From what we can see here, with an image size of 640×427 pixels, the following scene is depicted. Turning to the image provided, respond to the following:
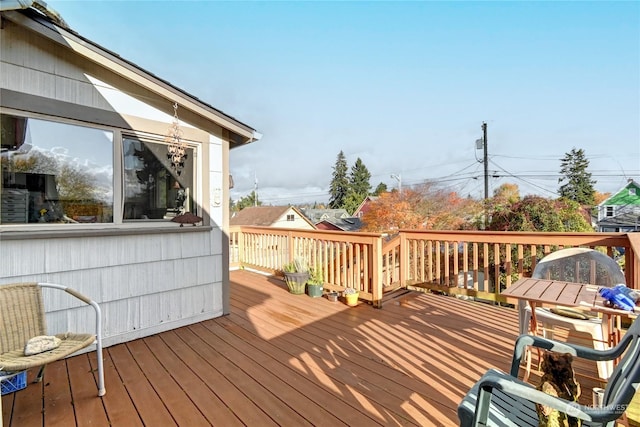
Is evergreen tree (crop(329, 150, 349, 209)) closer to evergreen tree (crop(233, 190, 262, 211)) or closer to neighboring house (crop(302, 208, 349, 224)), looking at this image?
neighboring house (crop(302, 208, 349, 224))

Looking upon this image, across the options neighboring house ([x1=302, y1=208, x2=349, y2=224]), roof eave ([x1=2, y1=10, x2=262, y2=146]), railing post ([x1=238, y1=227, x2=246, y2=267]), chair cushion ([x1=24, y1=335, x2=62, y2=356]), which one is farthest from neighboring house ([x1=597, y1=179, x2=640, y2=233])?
chair cushion ([x1=24, y1=335, x2=62, y2=356])

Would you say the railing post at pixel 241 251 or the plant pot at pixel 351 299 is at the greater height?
the railing post at pixel 241 251

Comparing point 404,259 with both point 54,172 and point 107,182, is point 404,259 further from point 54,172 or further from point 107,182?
point 54,172

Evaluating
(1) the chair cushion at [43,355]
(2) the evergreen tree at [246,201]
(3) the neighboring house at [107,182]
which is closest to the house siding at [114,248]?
(3) the neighboring house at [107,182]

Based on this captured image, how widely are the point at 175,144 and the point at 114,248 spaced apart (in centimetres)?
125

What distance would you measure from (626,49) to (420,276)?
10092 millimetres

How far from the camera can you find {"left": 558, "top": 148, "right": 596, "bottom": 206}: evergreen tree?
92.1 ft

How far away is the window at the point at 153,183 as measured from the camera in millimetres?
3119

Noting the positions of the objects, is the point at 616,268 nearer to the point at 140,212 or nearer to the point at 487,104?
the point at 140,212

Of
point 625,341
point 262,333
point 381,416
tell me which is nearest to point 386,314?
point 262,333

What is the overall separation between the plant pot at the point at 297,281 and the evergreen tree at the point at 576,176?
33021 millimetres

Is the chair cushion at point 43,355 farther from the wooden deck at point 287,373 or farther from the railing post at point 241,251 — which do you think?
the railing post at point 241,251

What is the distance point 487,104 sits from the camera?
1847cm

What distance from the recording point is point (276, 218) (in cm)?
2341
